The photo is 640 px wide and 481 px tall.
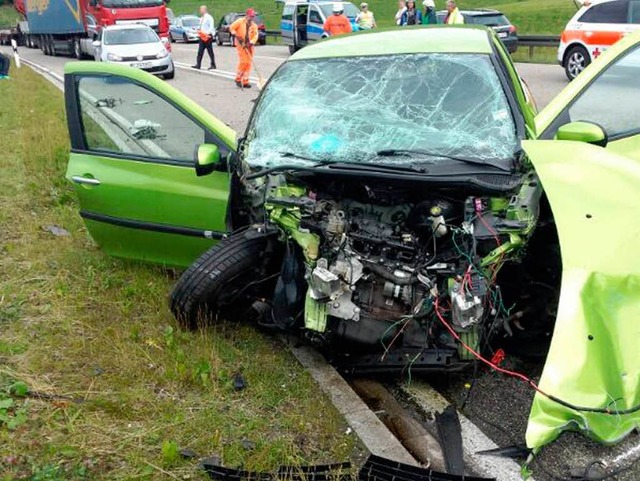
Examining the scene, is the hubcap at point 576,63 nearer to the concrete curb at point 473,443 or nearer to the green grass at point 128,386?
the green grass at point 128,386

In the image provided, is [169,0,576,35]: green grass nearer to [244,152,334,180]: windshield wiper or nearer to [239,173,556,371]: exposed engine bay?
[244,152,334,180]: windshield wiper

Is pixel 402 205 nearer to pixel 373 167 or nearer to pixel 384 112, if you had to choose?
pixel 373 167

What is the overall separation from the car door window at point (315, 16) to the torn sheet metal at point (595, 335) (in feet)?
70.8

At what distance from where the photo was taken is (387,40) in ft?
16.1

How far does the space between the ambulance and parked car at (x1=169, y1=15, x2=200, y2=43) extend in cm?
2508

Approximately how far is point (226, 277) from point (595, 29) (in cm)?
1220

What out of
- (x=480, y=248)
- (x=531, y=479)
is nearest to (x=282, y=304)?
(x=480, y=248)

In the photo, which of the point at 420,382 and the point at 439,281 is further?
the point at 420,382

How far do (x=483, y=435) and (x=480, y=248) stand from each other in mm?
868

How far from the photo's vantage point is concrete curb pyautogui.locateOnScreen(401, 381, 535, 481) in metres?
3.06

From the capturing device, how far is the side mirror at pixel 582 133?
4.12m

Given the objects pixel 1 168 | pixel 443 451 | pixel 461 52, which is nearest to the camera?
pixel 443 451

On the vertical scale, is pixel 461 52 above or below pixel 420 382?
above

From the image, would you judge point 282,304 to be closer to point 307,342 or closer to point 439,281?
point 307,342
